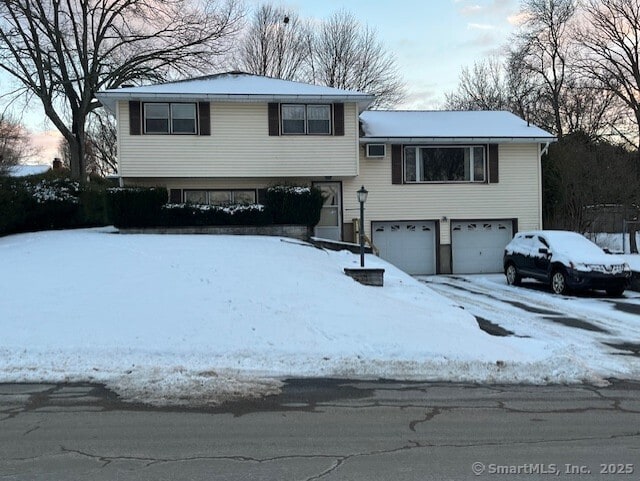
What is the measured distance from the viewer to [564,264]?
52.3 ft

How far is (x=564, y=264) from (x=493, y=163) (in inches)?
316

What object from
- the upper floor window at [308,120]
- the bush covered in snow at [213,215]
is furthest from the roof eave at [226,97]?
the bush covered in snow at [213,215]

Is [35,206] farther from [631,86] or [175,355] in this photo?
[631,86]

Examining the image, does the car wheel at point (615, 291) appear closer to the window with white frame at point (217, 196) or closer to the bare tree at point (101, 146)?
the window with white frame at point (217, 196)

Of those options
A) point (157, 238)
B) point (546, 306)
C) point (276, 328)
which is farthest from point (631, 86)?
point (276, 328)

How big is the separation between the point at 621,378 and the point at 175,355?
5.84 m

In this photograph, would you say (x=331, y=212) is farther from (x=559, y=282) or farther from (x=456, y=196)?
(x=559, y=282)

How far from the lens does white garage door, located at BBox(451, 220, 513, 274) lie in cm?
2327

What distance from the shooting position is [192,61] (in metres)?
→ 32.6

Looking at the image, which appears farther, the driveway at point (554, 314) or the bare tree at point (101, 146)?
the bare tree at point (101, 146)

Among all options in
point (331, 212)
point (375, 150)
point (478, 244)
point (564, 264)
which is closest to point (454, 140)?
point (375, 150)

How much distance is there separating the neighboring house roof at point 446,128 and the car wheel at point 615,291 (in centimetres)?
865

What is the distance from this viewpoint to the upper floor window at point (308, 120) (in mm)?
21312

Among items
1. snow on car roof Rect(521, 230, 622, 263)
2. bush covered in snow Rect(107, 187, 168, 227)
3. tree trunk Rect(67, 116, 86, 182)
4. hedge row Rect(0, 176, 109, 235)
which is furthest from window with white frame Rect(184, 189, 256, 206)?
tree trunk Rect(67, 116, 86, 182)
